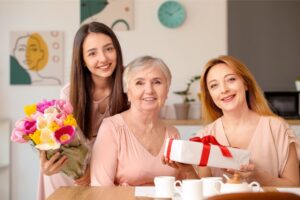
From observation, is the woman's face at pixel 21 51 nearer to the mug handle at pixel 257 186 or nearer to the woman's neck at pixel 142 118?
the woman's neck at pixel 142 118

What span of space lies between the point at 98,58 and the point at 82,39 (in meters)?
0.15

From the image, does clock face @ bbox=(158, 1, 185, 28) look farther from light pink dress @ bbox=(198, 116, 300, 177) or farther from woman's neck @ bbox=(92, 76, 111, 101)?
light pink dress @ bbox=(198, 116, 300, 177)

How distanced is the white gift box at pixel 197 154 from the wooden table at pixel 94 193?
226 mm

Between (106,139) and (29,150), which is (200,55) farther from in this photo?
(106,139)

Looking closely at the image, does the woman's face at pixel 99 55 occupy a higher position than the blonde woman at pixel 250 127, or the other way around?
the woman's face at pixel 99 55

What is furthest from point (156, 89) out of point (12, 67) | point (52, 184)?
point (12, 67)

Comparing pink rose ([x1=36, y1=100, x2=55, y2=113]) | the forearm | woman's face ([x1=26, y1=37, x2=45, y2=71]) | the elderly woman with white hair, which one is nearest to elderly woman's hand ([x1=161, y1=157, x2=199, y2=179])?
the elderly woman with white hair

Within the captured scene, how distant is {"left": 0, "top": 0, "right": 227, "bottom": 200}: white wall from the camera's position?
5004 millimetres

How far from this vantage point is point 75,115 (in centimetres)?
256

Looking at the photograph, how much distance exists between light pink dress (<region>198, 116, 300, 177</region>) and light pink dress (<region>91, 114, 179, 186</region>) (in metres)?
0.32

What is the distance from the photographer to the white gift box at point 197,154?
76.7 inches

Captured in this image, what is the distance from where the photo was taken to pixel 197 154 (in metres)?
1.97

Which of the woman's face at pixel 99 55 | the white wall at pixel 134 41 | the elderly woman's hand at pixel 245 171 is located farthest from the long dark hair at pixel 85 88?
the white wall at pixel 134 41

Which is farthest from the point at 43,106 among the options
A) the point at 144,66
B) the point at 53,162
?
the point at 144,66
